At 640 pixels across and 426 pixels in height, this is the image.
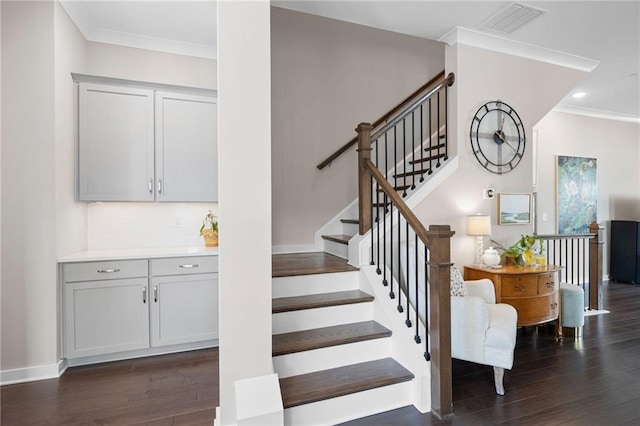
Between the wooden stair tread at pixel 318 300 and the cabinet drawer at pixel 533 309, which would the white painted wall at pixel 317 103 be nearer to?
the wooden stair tread at pixel 318 300

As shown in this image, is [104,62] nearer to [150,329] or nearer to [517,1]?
[150,329]

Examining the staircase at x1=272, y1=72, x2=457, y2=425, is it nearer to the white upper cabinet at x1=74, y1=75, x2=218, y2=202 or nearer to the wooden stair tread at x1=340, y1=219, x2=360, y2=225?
the wooden stair tread at x1=340, y1=219, x2=360, y2=225

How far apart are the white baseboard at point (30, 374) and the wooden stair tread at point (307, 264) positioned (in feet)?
6.22

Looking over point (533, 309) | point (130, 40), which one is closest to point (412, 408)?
point (533, 309)

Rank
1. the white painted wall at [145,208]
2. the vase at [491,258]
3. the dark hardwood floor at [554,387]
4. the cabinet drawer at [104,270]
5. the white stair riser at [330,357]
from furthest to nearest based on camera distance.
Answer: the vase at [491,258] < the white painted wall at [145,208] < the cabinet drawer at [104,270] < the white stair riser at [330,357] < the dark hardwood floor at [554,387]

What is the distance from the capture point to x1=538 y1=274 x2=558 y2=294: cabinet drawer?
11.4ft

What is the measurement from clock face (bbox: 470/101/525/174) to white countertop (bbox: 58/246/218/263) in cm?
306

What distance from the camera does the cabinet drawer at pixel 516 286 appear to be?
340cm

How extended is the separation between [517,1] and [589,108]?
4.46 metres

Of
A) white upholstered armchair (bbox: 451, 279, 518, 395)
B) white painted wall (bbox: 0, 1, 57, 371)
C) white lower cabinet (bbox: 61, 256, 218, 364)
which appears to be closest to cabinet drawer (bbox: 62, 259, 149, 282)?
white lower cabinet (bbox: 61, 256, 218, 364)

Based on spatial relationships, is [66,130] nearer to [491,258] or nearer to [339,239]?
[339,239]

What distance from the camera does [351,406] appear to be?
7.36 feet

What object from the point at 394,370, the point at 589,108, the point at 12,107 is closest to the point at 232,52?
the point at 12,107

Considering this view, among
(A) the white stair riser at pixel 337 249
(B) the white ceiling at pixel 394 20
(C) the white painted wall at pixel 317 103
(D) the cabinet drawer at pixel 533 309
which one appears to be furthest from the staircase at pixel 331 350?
(B) the white ceiling at pixel 394 20
